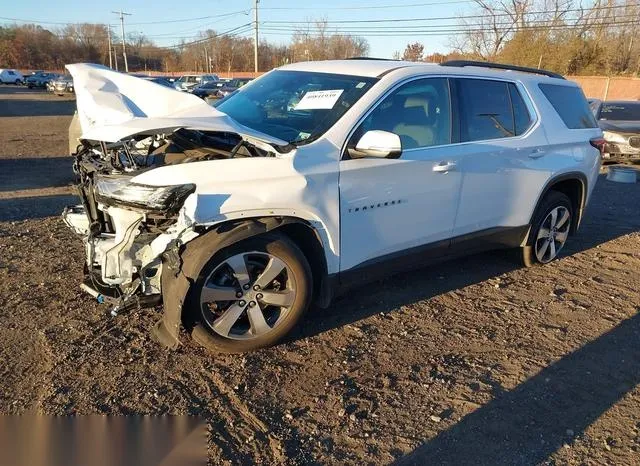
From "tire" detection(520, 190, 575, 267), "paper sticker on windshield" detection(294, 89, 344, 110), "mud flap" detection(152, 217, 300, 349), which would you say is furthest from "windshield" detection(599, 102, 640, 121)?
"mud flap" detection(152, 217, 300, 349)

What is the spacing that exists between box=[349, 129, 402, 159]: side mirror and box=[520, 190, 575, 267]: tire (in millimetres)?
2349

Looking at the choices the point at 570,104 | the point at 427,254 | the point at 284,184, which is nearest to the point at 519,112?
the point at 570,104

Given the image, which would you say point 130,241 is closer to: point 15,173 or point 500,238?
point 500,238

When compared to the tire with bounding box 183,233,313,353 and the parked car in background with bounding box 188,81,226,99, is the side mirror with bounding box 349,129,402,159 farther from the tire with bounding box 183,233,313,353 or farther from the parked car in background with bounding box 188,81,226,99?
the parked car in background with bounding box 188,81,226,99

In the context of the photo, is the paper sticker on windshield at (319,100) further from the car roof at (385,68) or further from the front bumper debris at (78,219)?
the front bumper debris at (78,219)

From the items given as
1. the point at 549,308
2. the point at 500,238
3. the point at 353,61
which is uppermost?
the point at 353,61

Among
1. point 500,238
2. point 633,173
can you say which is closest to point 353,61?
point 500,238

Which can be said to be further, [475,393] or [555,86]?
[555,86]

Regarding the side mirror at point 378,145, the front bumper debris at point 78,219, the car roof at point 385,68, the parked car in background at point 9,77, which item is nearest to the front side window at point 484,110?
the car roof at point 385,68

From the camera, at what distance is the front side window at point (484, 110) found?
4.18 m

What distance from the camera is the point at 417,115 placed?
3910 millimetres

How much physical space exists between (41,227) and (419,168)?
4.35m

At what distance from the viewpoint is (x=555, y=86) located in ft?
16.9

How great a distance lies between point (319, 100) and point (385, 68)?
23.3 inches
